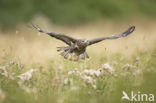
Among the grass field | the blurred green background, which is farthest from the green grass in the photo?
the blurred green background

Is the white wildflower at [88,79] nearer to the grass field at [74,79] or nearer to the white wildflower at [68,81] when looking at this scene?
the grass field at [74,79]

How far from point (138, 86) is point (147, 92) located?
7.8 inches

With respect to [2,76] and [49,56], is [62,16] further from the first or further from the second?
[2,76]

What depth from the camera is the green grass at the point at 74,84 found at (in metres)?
4.74

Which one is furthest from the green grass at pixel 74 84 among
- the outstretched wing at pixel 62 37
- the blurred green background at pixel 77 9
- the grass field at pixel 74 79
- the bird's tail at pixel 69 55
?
the blurred green background at pixel 77 9

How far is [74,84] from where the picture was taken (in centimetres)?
516

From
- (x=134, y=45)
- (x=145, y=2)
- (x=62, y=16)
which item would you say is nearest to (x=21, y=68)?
(x=134, y=45)

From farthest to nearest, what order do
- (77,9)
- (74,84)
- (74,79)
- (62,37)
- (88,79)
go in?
(77,9) → (62,37) → (74,79) → (74,84) → (88,79)

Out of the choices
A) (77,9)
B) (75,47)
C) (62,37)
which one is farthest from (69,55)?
(77,9)

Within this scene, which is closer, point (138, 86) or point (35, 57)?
point (138, 86)

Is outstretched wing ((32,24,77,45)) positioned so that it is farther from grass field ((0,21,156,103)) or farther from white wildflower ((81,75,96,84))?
white wildflower ((81,75,96,84))

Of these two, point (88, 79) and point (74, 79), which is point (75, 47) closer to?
point (74, 79)

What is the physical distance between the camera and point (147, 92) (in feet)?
16.0

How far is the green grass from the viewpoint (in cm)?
474
